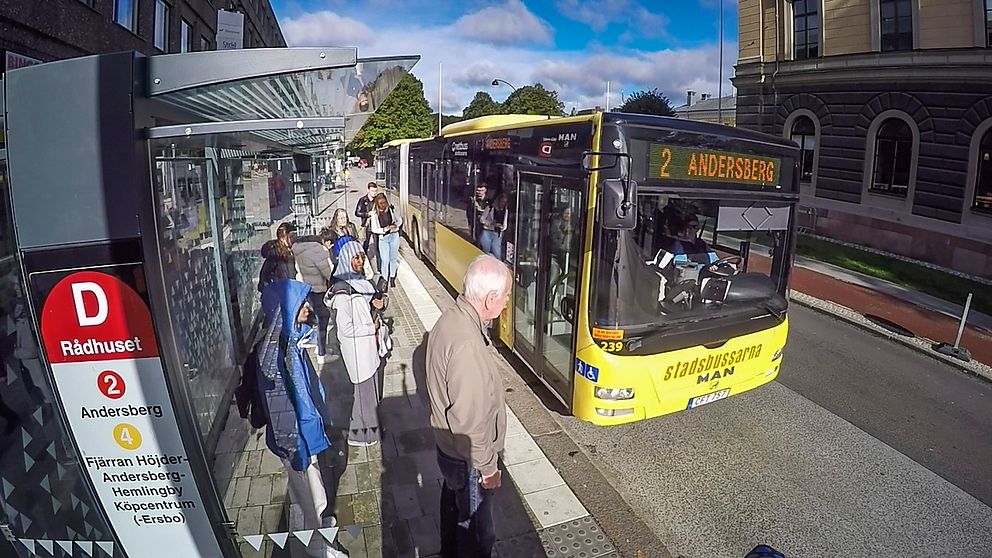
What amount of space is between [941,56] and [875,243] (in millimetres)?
5774

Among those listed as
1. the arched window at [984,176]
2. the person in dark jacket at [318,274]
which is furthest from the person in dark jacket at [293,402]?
the arched window at [984,176]

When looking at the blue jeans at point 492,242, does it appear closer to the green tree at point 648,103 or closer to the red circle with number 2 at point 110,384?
the red circle with number 2 at point 110,384

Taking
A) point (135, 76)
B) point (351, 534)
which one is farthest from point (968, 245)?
point (135, 76)

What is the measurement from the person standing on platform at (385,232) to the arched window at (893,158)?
17.4 meters

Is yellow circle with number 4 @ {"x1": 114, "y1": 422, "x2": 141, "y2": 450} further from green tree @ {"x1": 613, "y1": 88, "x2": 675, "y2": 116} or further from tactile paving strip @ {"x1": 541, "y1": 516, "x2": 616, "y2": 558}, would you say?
green tree @ {"x1": 613, "y1": 88, "x2": 675, "y2": 116}

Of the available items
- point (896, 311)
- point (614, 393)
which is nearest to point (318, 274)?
point (614, 393)

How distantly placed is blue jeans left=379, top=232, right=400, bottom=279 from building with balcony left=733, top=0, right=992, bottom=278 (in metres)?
14.2

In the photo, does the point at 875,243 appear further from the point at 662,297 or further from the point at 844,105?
the point at 662,297

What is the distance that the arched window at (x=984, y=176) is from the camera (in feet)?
54.3

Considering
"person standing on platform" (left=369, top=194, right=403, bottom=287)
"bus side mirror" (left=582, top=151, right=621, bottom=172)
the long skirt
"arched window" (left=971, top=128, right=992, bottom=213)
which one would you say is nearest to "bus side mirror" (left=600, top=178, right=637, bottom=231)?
"bus side mirror" (left=582, top=151, right=621, bottom=172)

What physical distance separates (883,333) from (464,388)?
9144mm

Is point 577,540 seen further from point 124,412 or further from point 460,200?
point 460,200

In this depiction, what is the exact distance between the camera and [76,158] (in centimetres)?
225

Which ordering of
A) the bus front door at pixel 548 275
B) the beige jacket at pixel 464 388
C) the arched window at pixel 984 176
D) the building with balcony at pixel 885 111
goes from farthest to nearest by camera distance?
the building with balcony at pixel 885 111, the arched window at pixel 984 176, the bus front door at pixel 548 275, the beige jacket at pixel 464 388
